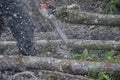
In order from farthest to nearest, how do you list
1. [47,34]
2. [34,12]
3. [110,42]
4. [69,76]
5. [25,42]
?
[34,12] < [47,34] < [110,42] < [25,42] < [69,76]

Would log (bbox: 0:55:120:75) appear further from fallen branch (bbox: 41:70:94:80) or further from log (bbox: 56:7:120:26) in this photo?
log (bbox: 56:7:120:26)

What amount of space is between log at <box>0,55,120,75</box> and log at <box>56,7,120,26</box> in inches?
70.2

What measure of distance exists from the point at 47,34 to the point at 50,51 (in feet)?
2.34

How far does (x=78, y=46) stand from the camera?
216 inches

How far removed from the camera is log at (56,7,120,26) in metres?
6.11

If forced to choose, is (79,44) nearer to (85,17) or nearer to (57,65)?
(85,17)

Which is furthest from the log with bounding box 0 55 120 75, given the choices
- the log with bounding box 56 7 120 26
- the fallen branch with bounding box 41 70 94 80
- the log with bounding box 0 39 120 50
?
the log with bounding box 56 7 120 26

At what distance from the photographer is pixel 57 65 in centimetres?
455

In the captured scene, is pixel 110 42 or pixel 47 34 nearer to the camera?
pixel 110 42

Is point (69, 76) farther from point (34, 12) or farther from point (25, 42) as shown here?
point (34, 12)

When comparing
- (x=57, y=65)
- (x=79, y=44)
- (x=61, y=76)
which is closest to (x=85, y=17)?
(x=79, y=44)

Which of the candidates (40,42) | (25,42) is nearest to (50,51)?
(40,42)

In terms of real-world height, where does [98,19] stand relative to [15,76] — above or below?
above

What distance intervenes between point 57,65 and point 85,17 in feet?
6.37
